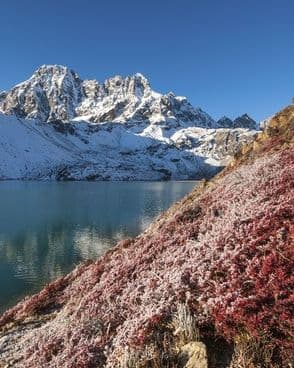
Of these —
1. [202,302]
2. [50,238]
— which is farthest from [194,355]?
[50,238]

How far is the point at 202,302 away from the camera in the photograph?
33.3 feet

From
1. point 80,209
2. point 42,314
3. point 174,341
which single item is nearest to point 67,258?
point 42,314

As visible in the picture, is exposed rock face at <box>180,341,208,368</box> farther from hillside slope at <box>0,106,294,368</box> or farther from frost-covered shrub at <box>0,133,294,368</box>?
frost-covered shrub at <box>0,133,294,368</box>

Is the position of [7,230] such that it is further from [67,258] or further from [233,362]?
[233,362]

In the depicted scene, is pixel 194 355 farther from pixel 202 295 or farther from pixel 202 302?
pixel 202 295

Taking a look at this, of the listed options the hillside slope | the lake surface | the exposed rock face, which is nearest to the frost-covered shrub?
the hillside slope

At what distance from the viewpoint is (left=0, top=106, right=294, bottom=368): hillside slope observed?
892cm

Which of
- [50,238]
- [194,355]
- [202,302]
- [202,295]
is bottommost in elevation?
[50,238]

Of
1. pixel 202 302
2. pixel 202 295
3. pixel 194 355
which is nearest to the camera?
pixel 194 355

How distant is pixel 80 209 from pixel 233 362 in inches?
4126

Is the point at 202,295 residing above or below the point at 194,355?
above

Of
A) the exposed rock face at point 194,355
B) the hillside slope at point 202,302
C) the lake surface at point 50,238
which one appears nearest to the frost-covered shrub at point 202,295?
the hillside slope at point 202,302

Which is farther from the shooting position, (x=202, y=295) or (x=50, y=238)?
(x=50, y=238)

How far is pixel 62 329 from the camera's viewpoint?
1277 cm
